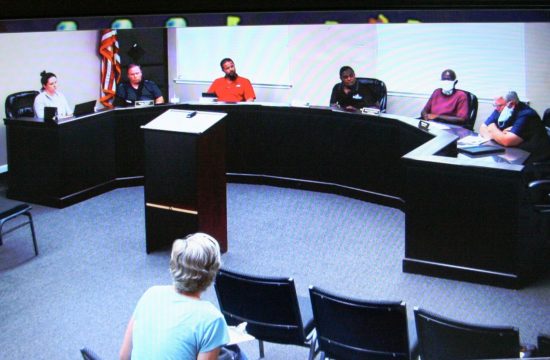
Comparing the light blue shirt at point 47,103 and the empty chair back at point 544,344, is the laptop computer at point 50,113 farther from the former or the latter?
the empty chair back at point 544,344

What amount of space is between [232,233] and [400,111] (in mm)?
3734

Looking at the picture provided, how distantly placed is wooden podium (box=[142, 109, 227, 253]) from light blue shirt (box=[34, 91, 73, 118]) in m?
2.38

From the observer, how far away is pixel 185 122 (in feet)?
21.3

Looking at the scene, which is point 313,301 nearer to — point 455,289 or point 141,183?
point 455,289

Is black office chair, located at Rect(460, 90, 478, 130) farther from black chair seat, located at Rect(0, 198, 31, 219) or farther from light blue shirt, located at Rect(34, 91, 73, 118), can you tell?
black chair seat, located at Rect(0, 198, 31, 219)

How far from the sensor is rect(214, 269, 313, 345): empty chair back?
4.17m

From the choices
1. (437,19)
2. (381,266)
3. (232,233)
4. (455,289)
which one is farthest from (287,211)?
(437,19)

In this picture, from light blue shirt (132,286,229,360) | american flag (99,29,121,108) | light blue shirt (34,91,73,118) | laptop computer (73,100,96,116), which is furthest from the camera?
american flag (99,29,121,108)

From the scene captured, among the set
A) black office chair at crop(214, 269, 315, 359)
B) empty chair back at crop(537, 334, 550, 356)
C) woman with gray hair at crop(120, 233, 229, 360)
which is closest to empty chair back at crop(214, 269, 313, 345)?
black office chair at crop(214, 269, 315, 359)

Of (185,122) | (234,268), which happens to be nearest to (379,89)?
(185,122)

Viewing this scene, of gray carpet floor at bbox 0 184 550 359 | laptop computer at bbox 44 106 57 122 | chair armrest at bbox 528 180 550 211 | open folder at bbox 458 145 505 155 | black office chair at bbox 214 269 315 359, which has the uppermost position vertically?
laptop computer at bbox 44 106 57 122

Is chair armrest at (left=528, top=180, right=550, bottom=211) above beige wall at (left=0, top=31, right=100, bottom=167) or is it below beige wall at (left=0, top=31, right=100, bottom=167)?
below

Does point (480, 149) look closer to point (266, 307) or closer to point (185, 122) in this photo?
point (185, 122)

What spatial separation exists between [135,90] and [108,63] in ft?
5.57
